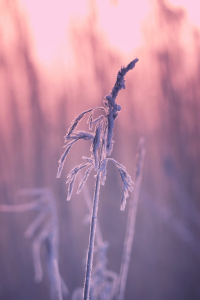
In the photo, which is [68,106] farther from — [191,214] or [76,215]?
[191,214]

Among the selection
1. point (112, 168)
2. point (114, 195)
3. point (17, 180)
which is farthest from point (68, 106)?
point (114, 195)

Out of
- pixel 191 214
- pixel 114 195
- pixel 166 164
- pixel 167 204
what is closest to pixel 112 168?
pixel 114 195

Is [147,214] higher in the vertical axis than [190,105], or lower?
lower

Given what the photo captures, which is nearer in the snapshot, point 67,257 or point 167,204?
point 67,257

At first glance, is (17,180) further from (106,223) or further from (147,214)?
(147,214)

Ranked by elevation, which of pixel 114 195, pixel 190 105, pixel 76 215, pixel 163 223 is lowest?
pixel 163 223

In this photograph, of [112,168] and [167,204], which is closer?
[112,168]

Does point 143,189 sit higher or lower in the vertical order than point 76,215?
higher

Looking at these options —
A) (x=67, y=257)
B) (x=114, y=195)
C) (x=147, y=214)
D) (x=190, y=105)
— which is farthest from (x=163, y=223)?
(x=190, y=105)

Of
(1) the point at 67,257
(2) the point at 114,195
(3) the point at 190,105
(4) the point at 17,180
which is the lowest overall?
(1) the point at 67,257
